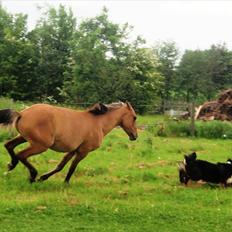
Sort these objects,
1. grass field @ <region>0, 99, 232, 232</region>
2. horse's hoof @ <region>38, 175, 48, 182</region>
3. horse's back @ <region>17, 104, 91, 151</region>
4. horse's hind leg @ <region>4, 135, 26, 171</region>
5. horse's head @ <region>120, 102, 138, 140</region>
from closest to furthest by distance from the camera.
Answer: grass field @ <region>0, 99, 232, 232</region> < horse's back @ <region>17, 104, 91, 151</region> < horse's hind leg @ <region>4, 135, 26, 171</region> < horse's hoof @ <region>38, 175, 48, 182</region> < horse's head @ <region>120, 102, 138, 140</region>

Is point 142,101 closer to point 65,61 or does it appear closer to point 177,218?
point 65,61

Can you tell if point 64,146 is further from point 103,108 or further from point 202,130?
point 202,130

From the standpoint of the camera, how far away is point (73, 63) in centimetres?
4494

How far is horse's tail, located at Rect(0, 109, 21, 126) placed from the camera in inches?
389

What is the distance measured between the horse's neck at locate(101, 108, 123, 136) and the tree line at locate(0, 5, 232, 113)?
26825 mm

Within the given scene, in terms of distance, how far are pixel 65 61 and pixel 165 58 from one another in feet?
60.6

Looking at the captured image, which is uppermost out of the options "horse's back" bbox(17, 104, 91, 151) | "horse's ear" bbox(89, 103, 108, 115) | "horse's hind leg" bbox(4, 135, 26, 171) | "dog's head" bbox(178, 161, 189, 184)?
"horse's ear" bbox(89, 103, 108, 115)

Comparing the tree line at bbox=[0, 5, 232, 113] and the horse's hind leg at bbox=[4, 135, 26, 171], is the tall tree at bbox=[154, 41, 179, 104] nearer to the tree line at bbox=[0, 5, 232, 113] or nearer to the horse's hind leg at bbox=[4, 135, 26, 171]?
the tree line at bbox=[0, 5, 232, 113]

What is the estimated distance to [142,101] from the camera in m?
43.7

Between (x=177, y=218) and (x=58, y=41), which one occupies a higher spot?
(x=58, y=41)

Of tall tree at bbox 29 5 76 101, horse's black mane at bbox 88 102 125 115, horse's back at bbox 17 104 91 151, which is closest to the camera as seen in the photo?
horse's back at bbox 17 104 91 151

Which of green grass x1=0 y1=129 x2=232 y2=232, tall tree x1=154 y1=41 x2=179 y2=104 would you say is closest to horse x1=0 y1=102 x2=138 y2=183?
green grass x1=0 y1=129 x2=232 y2=232

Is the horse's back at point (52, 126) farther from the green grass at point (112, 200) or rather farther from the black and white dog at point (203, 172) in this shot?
the black and white dog at point (203, 172)

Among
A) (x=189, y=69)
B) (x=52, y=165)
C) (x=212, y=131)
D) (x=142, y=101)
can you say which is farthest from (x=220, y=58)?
(x=52, y=165)
